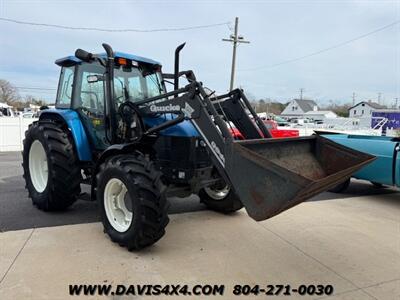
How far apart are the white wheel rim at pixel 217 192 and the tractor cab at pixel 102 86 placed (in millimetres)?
1670

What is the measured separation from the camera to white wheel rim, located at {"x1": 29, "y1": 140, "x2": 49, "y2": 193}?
551cm

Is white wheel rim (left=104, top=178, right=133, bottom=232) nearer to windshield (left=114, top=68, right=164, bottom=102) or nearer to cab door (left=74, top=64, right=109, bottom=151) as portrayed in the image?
cab door (left=74, top=64, right=109, bottom=151)

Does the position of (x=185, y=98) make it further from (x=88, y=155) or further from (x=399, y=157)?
(x=399, y=157)

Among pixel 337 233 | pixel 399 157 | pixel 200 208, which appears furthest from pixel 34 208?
pixel 399 157

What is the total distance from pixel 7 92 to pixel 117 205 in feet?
208

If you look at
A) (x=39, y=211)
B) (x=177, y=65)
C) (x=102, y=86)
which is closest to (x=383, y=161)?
(x=177, y=65)

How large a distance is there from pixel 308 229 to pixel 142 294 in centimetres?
271

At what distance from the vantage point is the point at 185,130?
14.3 ft

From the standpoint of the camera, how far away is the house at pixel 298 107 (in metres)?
86.9

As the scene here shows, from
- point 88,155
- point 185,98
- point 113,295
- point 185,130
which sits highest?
point 185,98

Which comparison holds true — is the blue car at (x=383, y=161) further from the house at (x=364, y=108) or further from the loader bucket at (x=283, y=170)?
the house at (x=364, y=108)

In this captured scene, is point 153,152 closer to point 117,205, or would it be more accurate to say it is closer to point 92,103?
point 117,205

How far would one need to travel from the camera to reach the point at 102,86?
473 centimetres

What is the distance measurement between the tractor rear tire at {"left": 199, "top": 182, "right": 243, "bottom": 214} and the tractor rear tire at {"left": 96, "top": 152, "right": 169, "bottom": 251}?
164cm
